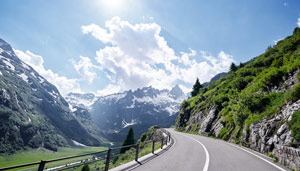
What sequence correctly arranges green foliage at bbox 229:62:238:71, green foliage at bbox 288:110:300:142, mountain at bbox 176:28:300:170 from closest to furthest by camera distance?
green foliage at bbox 288:110:300:142 → mountain at bbox 176:28:300:170 → green foliage at bbox 229:62:238:71

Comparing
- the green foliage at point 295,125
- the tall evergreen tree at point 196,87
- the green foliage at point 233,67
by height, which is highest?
the green foliage at point 233,67

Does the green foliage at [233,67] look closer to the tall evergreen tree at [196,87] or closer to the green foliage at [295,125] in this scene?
the tall evergreen tree at [196,87]

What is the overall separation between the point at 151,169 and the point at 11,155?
22009 centimetres

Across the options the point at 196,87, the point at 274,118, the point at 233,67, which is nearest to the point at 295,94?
the point at 274,118

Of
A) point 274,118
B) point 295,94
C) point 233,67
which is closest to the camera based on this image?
point 295,94

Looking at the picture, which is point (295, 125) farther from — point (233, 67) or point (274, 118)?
point (233, 67)

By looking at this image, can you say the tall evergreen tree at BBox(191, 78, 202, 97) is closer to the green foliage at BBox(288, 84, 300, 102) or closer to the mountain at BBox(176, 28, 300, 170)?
the mountain at BBox(176, 28, 300, 170)

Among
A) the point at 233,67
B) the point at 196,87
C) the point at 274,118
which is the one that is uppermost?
the point at 233,67

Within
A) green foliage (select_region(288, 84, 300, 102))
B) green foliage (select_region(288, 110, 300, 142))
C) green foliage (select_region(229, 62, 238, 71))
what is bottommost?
green foliage (select_region(288, 110, 300, 142))

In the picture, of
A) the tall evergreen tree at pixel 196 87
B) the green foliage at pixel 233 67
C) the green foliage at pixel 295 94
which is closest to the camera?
the green foliage at pixel 295 94

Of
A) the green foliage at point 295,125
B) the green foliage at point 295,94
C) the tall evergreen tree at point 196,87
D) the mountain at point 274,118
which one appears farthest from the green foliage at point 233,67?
the green foliage at point 295,125

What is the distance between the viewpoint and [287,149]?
816 centimetres

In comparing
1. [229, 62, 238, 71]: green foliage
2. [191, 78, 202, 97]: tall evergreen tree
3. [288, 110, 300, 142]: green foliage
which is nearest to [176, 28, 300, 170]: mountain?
[288, 110, 300, 142]: green foliage

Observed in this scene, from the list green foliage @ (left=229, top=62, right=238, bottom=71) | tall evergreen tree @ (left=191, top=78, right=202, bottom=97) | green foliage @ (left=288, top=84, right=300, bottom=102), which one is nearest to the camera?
green foliage @ (left=288, top=84, right=300, bottom=102)
